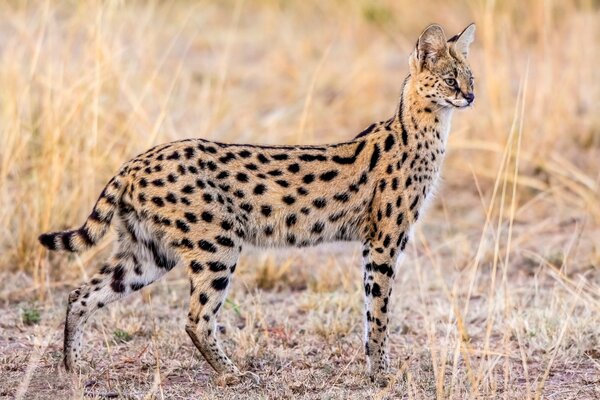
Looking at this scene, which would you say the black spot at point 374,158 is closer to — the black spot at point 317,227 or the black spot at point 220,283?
the black spot at point 317,227

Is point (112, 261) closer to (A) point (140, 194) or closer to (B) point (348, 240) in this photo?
(A) point (140, 194)

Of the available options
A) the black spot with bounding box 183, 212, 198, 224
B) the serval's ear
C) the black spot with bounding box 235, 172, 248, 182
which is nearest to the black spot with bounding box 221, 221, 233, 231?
the black spot with bounding box 183, 212, 198, 224

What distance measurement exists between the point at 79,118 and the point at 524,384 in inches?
129

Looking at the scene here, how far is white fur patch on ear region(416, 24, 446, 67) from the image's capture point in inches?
225

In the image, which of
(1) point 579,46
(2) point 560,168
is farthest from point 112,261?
(1) point 579,46

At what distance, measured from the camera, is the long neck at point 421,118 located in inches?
229

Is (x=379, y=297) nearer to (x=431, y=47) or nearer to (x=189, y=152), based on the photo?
(x=189, y=152)

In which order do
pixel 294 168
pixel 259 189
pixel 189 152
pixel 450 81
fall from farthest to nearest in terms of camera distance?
pixel 450 81 → pixel 294 168 → pixel 259 189 → pixel 189 152

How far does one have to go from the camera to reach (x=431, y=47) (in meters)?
5.75

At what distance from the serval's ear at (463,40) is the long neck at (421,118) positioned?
0.92 feet

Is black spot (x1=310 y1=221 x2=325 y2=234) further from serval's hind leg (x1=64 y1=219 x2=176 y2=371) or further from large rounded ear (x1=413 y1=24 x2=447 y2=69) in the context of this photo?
large rounded ear (x1=413 y1=24 x2=447 y2=69)

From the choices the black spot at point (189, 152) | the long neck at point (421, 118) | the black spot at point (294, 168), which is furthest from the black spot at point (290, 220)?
the long neck at point (421, 118)

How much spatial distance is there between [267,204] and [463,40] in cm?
134

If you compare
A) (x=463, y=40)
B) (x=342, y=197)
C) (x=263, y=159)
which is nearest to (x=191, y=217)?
(x=263, y=159)
